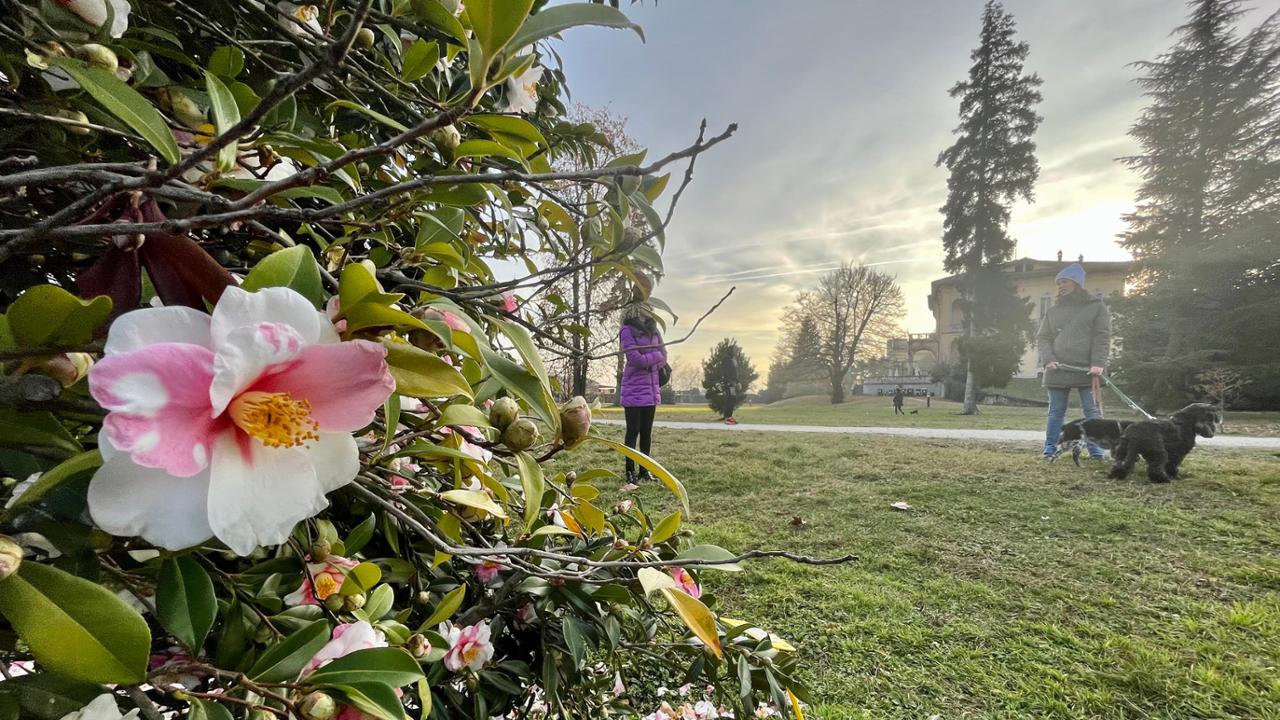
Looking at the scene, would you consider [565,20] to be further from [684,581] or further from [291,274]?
[684,581]

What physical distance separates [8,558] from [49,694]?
0.11 m

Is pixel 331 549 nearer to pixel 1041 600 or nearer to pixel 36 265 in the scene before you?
pixel 36 265

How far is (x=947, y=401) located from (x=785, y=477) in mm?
13571

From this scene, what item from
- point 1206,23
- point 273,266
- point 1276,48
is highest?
point 1206,23

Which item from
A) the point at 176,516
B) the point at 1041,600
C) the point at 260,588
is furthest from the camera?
the point at 1041,600

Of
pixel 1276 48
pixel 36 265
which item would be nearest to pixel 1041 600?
pixel 36 265

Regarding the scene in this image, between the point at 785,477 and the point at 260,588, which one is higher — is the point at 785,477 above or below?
below

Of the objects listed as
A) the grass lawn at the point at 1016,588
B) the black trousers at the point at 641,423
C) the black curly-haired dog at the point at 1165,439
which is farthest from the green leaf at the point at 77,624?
the black curly-haired dog at the point at 1165,439

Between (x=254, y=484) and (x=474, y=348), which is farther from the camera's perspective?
(x=474, y=348)

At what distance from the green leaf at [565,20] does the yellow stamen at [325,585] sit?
459 millimetres

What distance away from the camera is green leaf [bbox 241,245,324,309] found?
280mm

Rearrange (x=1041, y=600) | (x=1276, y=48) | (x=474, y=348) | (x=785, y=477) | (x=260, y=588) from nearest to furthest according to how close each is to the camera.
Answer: (x=474, y=348)
(x=260, y=588)
(x=1041, y=600)
(x=785, y=477)
(x=1276, y=48)

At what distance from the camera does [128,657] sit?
0.26 meters

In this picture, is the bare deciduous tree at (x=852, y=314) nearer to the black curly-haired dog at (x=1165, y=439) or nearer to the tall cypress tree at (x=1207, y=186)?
the tall cypress tree at (x=1207, y=186)
